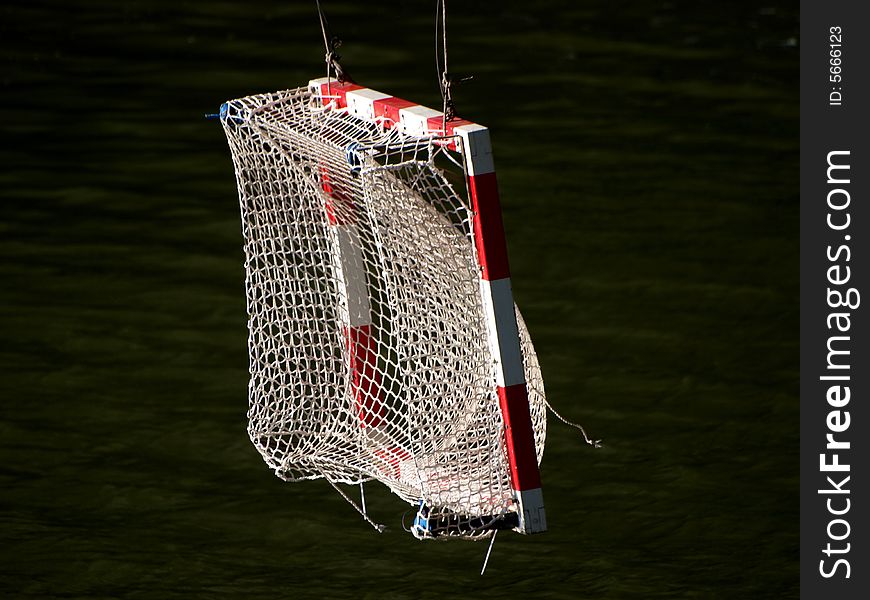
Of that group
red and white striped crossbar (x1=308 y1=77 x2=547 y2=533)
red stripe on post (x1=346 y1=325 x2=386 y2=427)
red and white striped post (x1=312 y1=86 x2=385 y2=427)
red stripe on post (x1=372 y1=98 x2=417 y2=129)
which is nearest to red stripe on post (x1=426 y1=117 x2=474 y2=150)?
red and white striped crossbar (x1=308 y1=77 x2=547 y2=533)

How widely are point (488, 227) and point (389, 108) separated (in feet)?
2.31

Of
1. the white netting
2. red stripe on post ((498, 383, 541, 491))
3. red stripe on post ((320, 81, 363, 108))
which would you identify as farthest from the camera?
red stripe on post ((320, 81, 363, 108))

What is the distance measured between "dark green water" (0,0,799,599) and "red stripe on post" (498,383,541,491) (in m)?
1.97

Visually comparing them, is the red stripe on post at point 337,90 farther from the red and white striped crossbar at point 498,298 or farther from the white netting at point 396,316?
the red and white striped crossbar at point 498,298

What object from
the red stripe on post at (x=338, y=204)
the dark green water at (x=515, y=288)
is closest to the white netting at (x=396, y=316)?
the red stripe on post at (x=338, y=204)

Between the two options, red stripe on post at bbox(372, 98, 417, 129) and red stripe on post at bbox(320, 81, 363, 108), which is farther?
red stripe on post at bbox(320, 81, 363, 108)

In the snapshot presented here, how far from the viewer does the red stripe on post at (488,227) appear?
4281 mm

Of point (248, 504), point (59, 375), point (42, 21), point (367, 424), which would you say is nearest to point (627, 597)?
point (367, 424)

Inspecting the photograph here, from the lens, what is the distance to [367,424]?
18.0 feet

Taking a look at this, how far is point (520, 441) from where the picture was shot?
4523mm

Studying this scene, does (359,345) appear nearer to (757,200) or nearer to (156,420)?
(156,420)

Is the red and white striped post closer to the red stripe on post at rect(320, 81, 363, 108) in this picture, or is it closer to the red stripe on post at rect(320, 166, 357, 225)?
the red stripe on post at rect(320, 166, 357, 225)

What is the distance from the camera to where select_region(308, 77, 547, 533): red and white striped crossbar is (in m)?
4.27
